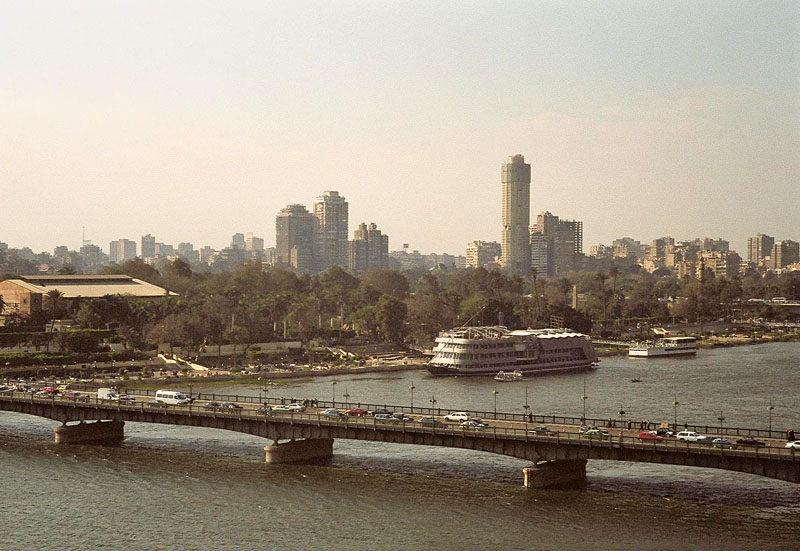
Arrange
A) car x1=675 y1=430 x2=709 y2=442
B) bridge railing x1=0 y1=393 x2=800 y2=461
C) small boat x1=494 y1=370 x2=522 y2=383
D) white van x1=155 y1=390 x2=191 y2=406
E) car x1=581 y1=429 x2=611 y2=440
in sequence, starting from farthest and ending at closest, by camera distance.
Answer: small boat x1=494 y1=370 x2=522 y2=383, white van x1=155 y1=390 x2=191 y2=406, car x1=581 y1=429 x2=611 y2=440, car x1=675 y1=430 x2=709 y2=442, bridge railing x1=0 y1=393 x2=800 y2=461

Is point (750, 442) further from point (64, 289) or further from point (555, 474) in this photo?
point (64, 289)

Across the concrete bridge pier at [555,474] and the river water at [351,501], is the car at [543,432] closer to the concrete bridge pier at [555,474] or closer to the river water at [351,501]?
the concrete bridge pier at [555,474]

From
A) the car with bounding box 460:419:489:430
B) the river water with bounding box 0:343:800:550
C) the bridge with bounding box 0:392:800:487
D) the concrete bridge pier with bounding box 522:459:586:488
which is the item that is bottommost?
the river water with bounding box 0:343:800:550

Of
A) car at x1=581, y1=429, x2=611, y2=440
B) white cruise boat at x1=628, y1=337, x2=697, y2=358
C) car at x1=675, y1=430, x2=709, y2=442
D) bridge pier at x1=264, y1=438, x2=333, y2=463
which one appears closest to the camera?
car at x1=675, y1=430, x2=709, y2=442

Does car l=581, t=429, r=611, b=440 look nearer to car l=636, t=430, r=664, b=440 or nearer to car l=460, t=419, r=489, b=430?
car l=636, t=430, r=664, b=440

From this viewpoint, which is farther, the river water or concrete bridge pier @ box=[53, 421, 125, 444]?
concrete bridge pier @ box=[53, 421, 125, 444]

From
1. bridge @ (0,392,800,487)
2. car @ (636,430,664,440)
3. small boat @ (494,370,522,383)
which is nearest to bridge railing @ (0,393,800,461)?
bridge @ (0,392,800,487)

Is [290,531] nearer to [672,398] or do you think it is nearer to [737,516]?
[737,516]
